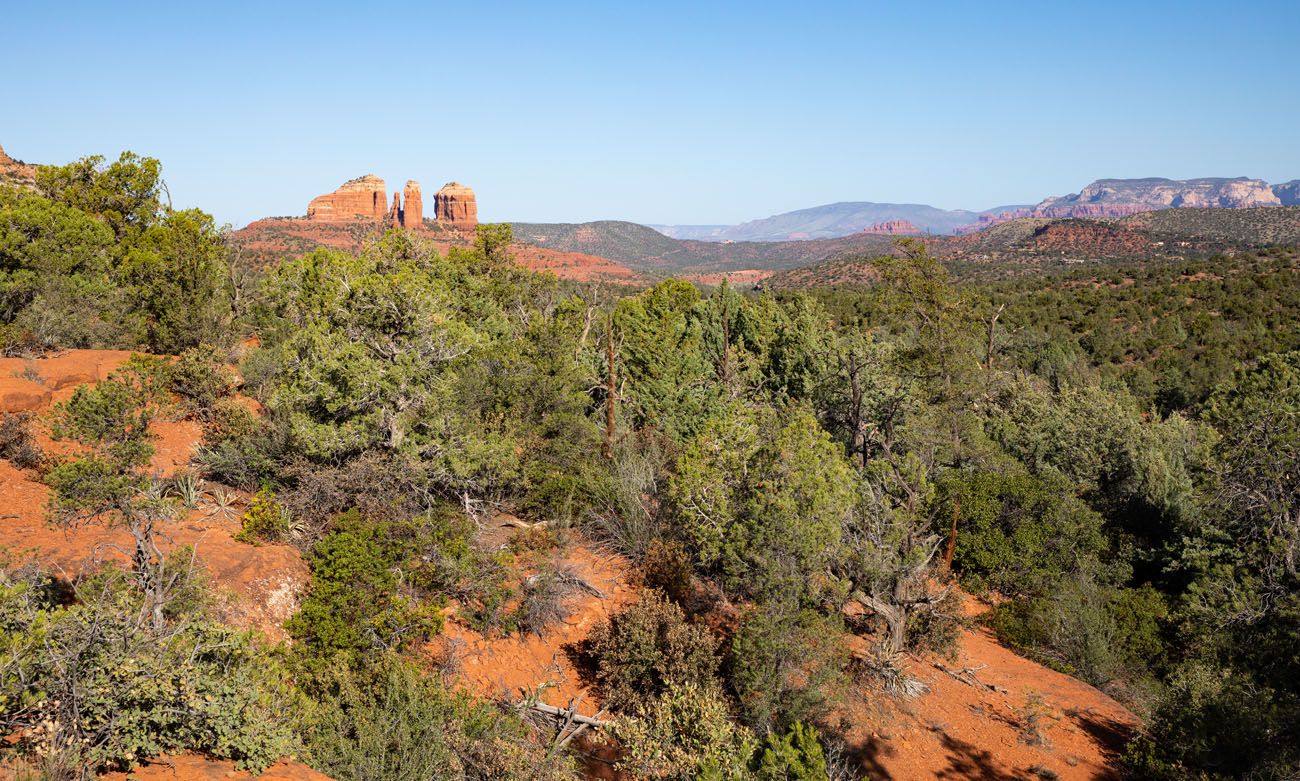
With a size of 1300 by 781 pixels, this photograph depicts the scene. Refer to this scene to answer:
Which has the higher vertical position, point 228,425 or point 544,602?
point 228,425

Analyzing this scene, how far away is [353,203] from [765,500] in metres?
126

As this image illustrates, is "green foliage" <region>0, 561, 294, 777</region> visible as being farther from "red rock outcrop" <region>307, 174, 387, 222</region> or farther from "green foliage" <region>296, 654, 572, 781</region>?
"red rock outcrop" <region>307, 174, 387, 222</region>

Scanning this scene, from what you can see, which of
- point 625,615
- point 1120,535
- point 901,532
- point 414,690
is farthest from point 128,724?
point 1120,535

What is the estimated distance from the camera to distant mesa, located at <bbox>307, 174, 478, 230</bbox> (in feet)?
382

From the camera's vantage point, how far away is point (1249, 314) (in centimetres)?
4012

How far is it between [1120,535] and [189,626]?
21762 mm

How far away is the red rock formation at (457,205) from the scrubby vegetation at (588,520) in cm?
10621

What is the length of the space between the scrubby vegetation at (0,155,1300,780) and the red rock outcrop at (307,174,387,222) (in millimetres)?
95423

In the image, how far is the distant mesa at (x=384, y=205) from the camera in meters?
116

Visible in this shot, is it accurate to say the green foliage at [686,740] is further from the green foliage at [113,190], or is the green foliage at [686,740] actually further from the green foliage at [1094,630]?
the green foliage at [113,190]

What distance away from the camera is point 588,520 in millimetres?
17203

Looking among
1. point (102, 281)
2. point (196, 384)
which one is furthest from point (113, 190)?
point (196, 384)

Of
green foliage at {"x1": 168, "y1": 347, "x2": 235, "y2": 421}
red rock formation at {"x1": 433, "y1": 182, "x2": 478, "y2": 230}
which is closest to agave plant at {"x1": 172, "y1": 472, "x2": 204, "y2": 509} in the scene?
green foliage at {"x1": 168, "y1": 347, "x2": 235, "y2": 421}

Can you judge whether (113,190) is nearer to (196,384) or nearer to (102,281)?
(102,281)
